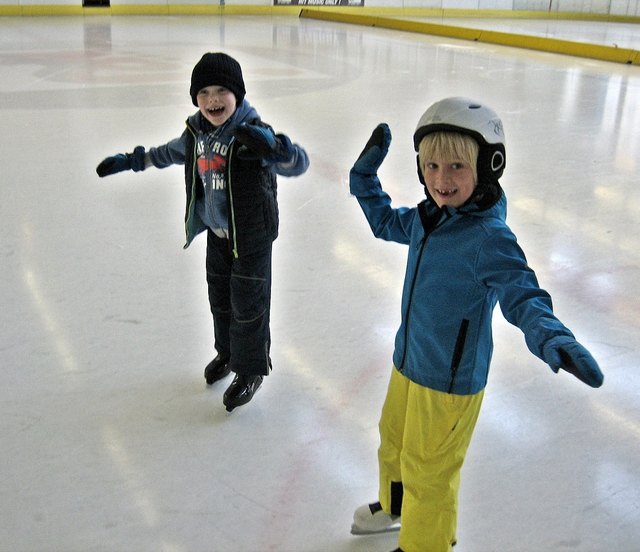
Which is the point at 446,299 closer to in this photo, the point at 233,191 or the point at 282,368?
the point at 233,191

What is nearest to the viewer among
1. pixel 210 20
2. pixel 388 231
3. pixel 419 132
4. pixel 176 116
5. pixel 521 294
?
pixel 521 294

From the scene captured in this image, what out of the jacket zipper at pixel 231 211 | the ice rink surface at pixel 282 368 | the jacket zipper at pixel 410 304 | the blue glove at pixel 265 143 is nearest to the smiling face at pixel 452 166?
the jacket zipper at pixel 410 304

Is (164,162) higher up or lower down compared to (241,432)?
higher up

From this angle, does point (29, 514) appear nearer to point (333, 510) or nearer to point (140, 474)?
point (140, 474)

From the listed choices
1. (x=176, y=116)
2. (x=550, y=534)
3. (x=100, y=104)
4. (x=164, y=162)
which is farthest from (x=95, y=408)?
(x=100, y=104)

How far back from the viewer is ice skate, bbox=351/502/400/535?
1.84 m

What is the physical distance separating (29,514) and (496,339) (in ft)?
5.69

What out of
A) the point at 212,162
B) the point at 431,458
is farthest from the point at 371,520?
the point at 212,162

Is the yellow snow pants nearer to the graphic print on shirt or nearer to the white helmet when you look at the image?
the white helmet

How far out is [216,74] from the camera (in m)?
2.04

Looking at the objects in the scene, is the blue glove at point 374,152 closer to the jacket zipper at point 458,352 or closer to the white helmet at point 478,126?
the white helmet at point 478,126

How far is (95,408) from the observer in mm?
2338

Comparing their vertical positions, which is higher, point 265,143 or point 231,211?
A: point 265,143

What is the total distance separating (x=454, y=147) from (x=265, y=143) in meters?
0.63
